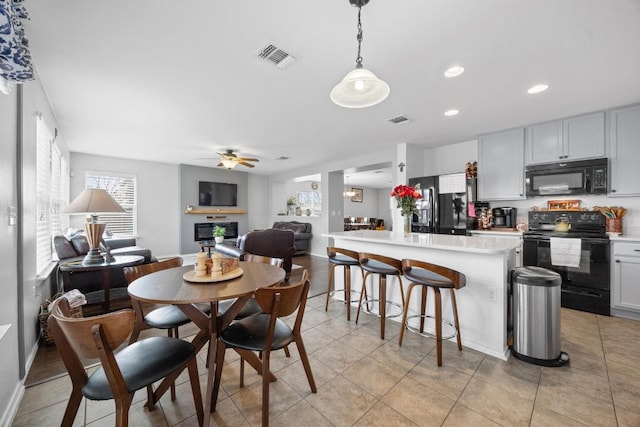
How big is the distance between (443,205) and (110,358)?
14.7 feet

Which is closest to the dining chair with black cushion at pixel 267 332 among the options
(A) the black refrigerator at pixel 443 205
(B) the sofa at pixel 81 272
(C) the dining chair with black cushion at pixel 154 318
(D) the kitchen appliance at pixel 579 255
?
(C) the dining chair with black cushion at pixel 154 318

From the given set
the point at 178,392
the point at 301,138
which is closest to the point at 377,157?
the point at 301,138

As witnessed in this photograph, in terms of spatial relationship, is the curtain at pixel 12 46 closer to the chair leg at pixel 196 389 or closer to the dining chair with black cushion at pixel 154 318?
the dining chair with black cushion at pixel 154 318

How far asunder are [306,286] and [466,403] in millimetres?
1289

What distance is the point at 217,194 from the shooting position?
7.77 meters

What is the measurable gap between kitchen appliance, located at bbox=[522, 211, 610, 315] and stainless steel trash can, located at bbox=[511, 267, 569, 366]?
1.52 metres

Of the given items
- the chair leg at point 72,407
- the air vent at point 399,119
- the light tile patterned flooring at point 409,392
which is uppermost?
the air vent at point 399,119

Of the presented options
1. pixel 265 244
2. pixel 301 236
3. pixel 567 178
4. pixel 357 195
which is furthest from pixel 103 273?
pixel 357 195

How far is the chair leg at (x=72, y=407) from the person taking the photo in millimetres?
1168

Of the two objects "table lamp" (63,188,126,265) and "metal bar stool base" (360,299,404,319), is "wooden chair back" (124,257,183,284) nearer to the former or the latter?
"table lamp" (63,188,126,265)

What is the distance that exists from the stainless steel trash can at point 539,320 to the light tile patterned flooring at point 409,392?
0.09m

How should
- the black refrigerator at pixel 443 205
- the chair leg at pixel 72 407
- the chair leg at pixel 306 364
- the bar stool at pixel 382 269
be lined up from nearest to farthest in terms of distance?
1. the chair leg at pixel 72 407
2. the chair leg at pixel 306 364
3. the bar stool at pixel 382 269
4. the black refrigerator at pixel 443 205

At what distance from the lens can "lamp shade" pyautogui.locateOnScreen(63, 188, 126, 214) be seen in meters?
2.98

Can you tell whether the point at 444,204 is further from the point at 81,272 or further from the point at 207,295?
the point at 81,272
